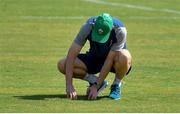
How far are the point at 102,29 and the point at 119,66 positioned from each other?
0.69 meters

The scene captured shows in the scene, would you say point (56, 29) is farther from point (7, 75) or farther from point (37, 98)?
point (37, 98)

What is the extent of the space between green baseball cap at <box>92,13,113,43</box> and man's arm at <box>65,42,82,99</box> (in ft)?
1.36

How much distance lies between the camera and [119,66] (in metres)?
10.7

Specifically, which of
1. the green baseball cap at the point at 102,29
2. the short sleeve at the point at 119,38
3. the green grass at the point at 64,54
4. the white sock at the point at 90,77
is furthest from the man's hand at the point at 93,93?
the green baseball cap at the point at 102,29

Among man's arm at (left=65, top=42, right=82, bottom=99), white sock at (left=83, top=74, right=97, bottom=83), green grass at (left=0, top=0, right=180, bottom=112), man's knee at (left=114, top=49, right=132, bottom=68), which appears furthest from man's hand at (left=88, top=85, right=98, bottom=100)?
man's knee at (left=114, top=49, right=132, bottom=68)

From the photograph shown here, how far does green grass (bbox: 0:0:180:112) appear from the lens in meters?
A: 10.5

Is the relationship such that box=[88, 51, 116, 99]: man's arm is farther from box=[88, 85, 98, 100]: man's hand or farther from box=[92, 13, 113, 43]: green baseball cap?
box=[92, 13, 113, 43]: green baseball cap

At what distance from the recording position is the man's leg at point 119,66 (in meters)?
10.7

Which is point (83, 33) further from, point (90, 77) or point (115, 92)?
point (115, 92)

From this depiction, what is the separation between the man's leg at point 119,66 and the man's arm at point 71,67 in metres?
0.53

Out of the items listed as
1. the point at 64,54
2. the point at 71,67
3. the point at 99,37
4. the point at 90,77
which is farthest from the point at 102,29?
the point at 64,54

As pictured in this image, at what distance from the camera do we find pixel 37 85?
40.9ft

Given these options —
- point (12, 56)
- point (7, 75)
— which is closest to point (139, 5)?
point (12, 56)

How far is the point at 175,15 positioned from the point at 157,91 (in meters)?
13.6
